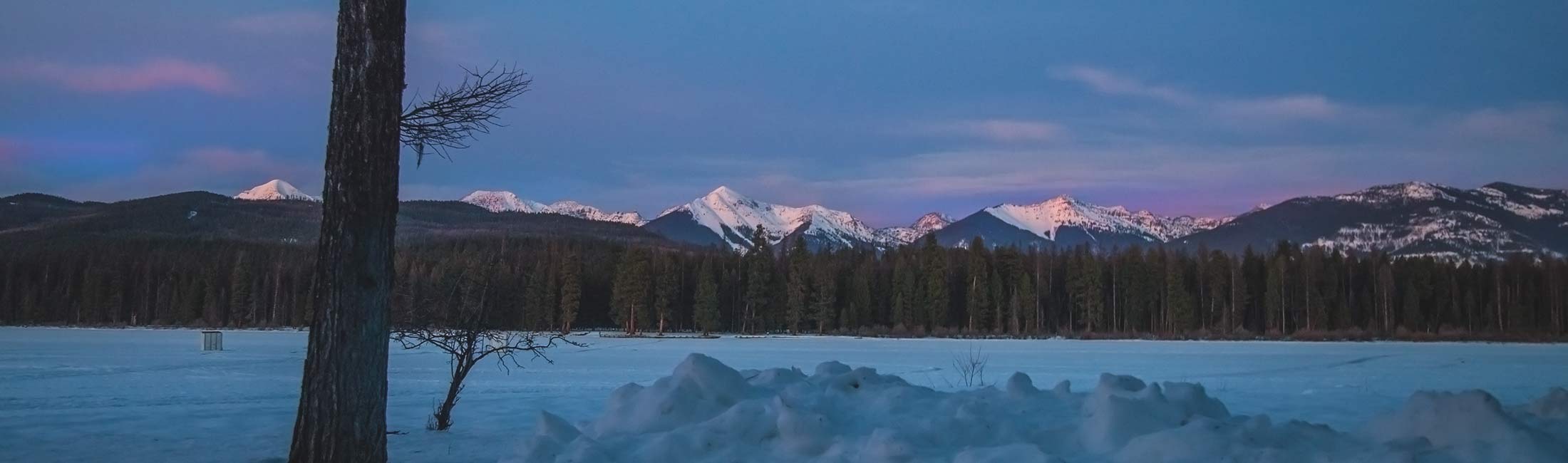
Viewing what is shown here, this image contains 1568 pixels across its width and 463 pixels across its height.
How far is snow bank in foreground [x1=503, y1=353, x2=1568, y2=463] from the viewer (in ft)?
17.4

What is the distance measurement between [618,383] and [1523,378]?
18.2 metres

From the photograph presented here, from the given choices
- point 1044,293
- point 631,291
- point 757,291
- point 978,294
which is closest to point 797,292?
point 757,291

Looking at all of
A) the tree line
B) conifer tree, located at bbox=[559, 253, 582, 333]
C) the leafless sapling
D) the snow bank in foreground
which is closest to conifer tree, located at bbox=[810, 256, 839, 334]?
the tree line

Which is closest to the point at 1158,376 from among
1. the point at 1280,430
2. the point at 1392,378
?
the point at 1392,378

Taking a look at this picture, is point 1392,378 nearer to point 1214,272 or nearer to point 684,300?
point 1214,272

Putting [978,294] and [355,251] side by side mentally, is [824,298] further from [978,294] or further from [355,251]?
[355,251]

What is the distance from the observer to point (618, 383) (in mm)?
18734

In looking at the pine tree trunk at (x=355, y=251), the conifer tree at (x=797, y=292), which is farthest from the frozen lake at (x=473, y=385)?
the conifer tree at (x=797, y=292)

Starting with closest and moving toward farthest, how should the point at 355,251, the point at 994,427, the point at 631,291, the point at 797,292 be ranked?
the point at 355,251 < the point at 994,427 < the point at 797,292 < the point at 631,291

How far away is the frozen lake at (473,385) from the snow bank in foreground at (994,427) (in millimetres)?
2144

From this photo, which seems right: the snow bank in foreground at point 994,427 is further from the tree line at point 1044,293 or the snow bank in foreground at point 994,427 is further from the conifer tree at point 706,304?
the conifer tree at point 706,304

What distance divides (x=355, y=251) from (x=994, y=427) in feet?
13.4

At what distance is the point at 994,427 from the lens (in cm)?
644

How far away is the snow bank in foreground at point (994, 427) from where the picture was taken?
5301mm
